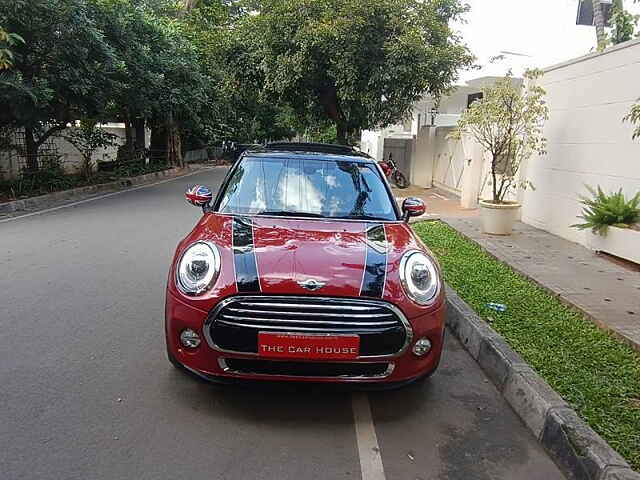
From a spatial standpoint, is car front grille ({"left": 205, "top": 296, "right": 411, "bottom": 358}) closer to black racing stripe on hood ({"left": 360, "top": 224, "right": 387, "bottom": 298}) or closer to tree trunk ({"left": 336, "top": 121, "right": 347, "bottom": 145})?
black racing stripe on hood ({"left": 360, "top": 224, "right": 387, "bottom": 298})

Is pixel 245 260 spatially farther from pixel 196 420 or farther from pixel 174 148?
pixel 174 148

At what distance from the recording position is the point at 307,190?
168 inches

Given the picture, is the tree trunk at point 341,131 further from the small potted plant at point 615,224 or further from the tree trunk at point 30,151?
the small potted plant at point 615,224

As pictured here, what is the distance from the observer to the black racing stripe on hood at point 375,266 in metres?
3.03

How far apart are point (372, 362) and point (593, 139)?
6.36 meters

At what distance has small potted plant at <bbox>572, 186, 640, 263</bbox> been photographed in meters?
6.46

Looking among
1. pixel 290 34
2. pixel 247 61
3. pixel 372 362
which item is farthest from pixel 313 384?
pixel 247 61

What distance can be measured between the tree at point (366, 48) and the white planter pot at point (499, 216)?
5.97 m

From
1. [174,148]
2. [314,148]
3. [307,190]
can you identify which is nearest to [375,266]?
[307,190]

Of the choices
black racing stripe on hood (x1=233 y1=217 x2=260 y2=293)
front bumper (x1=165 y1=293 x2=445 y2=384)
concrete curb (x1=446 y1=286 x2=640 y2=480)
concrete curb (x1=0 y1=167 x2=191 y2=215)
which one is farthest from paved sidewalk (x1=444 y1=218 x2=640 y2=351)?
concrete curb (x1=0 y1=167 x2=191 y2=215)

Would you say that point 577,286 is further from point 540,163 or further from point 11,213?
point 11,213

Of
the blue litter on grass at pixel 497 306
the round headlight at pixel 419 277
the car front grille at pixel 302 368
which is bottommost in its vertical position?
the blue litter on grass at pixel 497 306

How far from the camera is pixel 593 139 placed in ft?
25.0

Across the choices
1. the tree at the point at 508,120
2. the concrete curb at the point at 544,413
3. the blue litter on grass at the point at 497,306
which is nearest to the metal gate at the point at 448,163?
the tree at the point at 508,120
